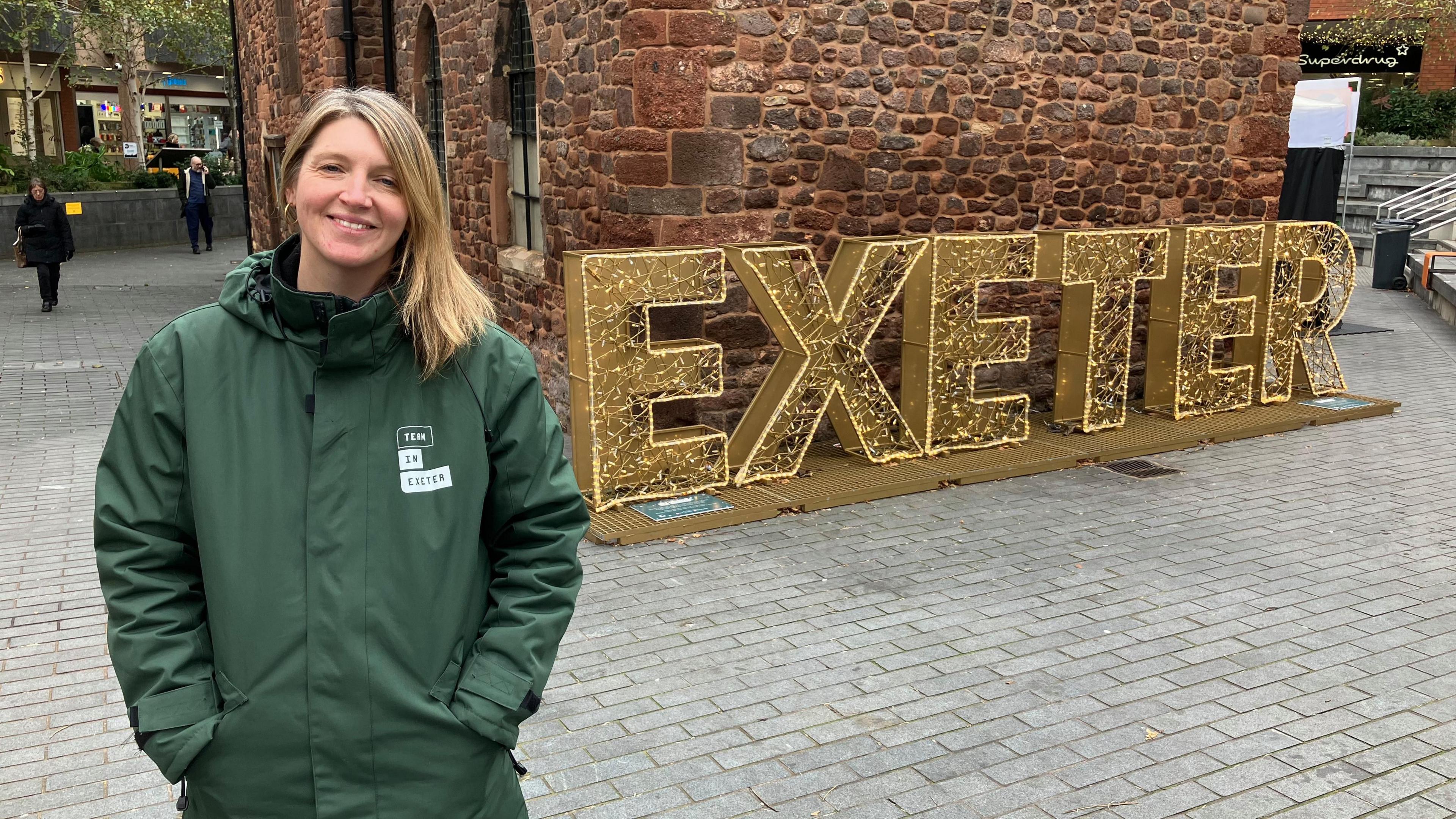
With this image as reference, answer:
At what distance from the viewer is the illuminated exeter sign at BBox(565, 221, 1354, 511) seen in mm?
7289

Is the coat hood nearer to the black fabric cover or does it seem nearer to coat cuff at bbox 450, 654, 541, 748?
coat cuff at bbox 450, 654, 541, 748

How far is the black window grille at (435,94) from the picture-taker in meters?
12.7

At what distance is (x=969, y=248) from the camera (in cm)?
840

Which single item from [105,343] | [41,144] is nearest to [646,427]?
[105,343]

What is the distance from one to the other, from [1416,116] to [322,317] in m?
30.5

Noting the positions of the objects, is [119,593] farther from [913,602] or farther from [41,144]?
[41,144]

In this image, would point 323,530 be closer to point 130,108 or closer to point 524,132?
point 524,132

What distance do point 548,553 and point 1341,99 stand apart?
19.9 meters

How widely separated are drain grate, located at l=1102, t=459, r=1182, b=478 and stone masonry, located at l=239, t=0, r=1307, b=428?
1654 millimetres

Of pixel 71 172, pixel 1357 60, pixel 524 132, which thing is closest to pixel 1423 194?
pixel 1357 60

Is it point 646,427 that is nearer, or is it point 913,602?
point 913,602

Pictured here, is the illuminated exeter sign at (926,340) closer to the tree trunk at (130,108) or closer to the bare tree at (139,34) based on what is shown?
the bare tree at (139,34)

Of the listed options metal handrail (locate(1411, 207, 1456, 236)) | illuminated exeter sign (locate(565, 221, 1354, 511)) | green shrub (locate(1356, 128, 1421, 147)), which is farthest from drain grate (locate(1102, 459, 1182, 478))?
green shrub (locate(1356, 128, 1421, 147))

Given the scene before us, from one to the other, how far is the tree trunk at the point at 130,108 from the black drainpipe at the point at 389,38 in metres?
17.9
